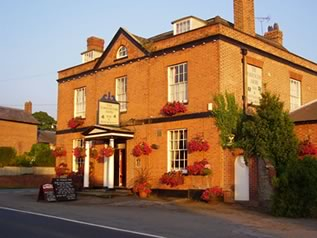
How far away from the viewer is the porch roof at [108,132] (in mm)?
22938

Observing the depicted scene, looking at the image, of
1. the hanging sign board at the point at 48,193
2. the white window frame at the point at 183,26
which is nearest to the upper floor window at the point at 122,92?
the white window frame at the point at 183,26

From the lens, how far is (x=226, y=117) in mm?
19688

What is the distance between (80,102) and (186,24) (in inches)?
366

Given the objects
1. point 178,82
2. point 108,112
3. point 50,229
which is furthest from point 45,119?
point 50,229

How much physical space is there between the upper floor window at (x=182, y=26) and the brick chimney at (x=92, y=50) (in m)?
8.44

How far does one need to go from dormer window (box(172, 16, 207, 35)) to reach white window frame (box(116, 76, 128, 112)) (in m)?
4.12

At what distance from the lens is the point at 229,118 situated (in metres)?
19.8

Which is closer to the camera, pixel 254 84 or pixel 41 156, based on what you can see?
pixel 254 84

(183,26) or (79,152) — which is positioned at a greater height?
(183,26)

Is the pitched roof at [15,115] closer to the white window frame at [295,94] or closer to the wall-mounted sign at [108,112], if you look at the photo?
the wall-mounted sign at [108,112]

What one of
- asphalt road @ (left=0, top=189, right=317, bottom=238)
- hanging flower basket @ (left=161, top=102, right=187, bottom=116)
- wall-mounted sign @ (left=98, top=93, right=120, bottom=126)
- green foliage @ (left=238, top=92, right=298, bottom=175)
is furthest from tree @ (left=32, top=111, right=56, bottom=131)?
green foliage @ (left=238, top=92, right=298, bottom=175)

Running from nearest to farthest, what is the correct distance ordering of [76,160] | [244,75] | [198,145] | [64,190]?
[198,145], [64,190], [244,75], [76,160]

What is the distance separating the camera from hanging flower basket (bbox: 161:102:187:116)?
2117 cm

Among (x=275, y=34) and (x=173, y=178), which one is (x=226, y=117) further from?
(x=275, y=34)
